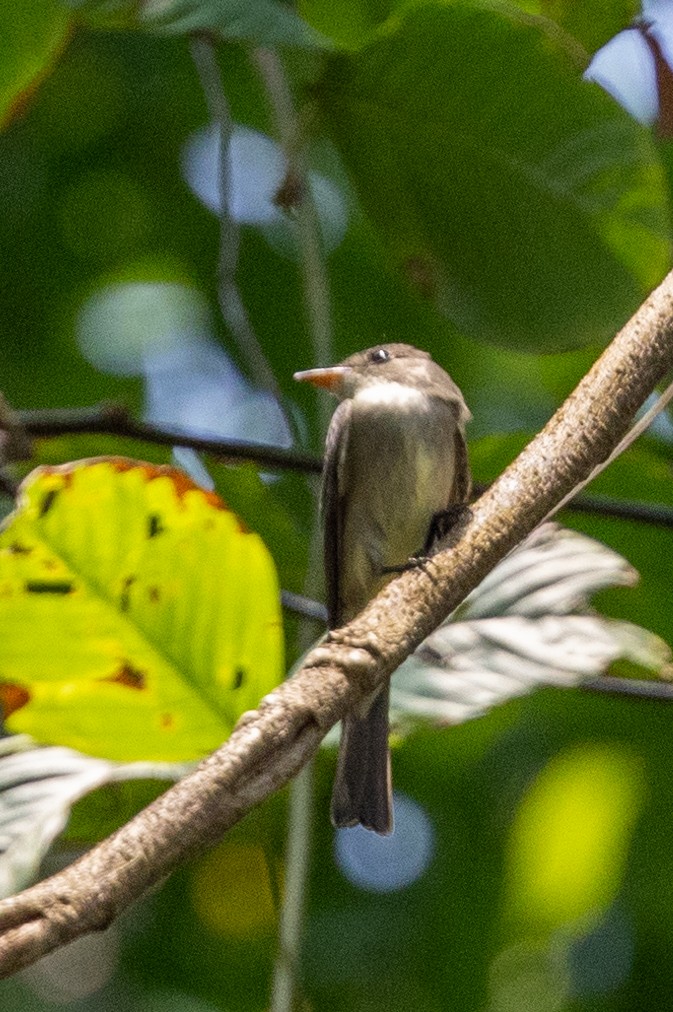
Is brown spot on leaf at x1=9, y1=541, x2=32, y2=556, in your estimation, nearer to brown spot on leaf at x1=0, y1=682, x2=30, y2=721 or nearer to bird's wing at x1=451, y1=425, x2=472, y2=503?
brown spot on leaf at x1=0, y1=682, x2=30, y2=721

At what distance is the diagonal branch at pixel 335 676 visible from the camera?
862 mm

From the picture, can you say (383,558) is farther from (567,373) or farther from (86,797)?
(86,797)

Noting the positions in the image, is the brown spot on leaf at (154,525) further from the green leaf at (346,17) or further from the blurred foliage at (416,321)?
the green leaf at (346,17)

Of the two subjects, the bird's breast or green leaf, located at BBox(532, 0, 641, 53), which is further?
the bird's breast

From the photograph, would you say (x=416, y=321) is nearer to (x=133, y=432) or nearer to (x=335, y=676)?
(x=133, y=432)

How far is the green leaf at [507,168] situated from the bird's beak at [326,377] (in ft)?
0.81

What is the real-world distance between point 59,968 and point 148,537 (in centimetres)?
138

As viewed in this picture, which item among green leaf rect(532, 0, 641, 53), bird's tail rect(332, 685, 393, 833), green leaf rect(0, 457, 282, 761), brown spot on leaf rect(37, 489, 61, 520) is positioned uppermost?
green leaf rect(532, 0, 641, 53)

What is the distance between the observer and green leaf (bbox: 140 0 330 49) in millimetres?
2033

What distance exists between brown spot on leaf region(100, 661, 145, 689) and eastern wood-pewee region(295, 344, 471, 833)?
810 millimetres

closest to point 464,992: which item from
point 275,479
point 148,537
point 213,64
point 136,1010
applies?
point 136,1010

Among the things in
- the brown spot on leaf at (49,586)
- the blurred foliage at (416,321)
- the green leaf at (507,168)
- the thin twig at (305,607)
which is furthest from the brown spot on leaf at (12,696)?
the green leaf at (507,168)

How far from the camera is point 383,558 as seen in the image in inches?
107

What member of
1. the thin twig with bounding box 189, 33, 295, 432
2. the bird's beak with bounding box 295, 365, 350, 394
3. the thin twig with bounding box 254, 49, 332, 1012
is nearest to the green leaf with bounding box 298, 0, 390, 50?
the thin twig with bounding box 254, 49, 332, 1012
